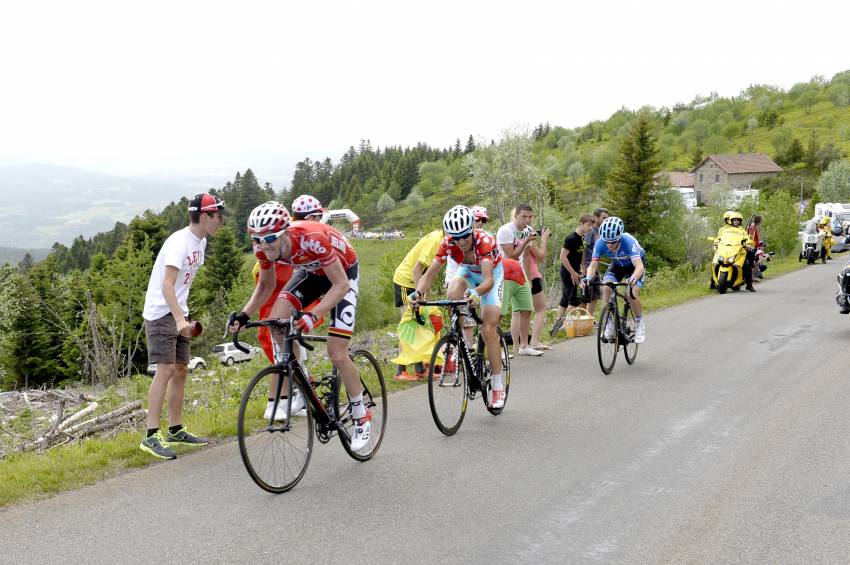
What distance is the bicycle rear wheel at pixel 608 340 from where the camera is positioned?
9.82m

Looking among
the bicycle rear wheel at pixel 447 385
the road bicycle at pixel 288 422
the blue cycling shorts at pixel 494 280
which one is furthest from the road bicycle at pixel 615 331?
the road bicycle at pixel 288 422

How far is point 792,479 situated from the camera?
568 centimetres

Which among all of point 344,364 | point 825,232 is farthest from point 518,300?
point 825,232

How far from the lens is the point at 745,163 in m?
138

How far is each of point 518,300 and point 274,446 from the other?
242 inches

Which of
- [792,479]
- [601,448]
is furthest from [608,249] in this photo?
[792,479]

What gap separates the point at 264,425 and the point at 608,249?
21.0 feet

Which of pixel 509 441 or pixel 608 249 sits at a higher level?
pixel 608 249

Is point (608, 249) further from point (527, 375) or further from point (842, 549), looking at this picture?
point (842, 549)

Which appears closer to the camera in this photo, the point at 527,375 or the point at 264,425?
the point at 264,425

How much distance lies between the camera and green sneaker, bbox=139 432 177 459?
619 cm

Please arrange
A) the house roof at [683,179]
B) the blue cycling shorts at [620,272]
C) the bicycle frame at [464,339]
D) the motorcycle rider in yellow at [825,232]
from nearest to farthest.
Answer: the bicycle frame at [464,339]
the blue cycling shorts at [620,272]
the motorcycle rider in yellow at [825,232]
the house roof at [683,179]

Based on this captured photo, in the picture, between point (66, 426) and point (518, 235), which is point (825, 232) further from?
point (66, 426)

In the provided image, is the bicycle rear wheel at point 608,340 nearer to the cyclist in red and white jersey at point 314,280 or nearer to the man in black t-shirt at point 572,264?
the man in black t-shirt at point 572,264
